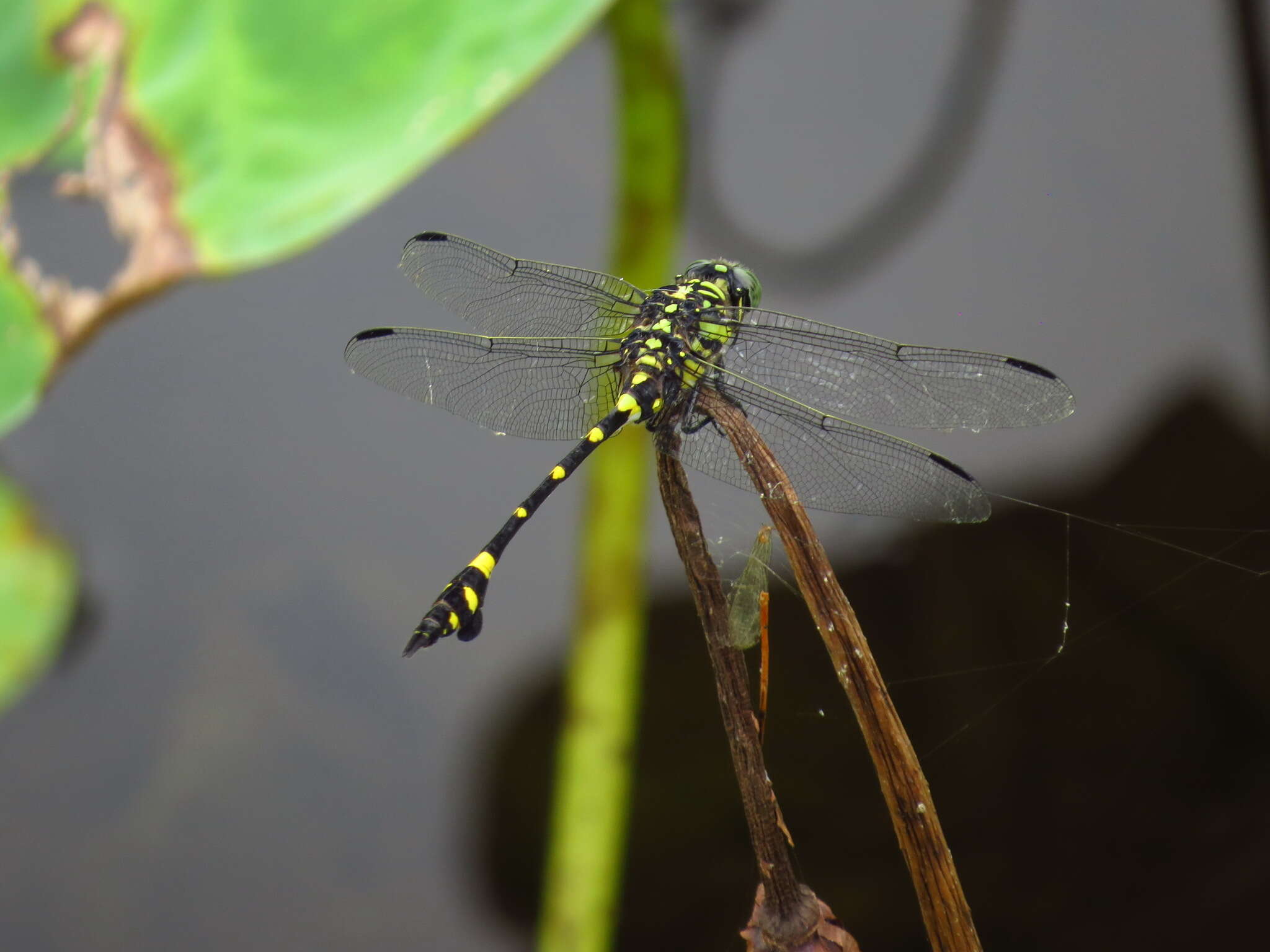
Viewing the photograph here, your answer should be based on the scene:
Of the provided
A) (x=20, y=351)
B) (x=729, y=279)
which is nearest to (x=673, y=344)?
(x=729, y=279)

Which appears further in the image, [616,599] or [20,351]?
[616,599]

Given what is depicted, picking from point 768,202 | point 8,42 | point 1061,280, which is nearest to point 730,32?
point 768,202

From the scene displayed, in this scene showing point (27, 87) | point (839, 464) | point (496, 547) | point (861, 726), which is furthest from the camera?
point (496, 547)

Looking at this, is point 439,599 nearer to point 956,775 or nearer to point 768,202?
point 956,775

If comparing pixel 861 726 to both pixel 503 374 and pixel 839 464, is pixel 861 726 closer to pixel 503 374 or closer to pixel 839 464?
pixel 839 464

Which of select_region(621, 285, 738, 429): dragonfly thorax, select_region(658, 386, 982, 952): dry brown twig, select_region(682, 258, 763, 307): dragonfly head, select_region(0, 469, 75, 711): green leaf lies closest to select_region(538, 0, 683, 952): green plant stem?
select_region(682, 258, 763, 307): dragonfly head

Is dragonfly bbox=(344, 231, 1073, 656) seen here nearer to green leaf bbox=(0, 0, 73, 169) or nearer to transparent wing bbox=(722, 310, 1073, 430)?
transparent wing bbox=(722, 310, 1073, 430)
